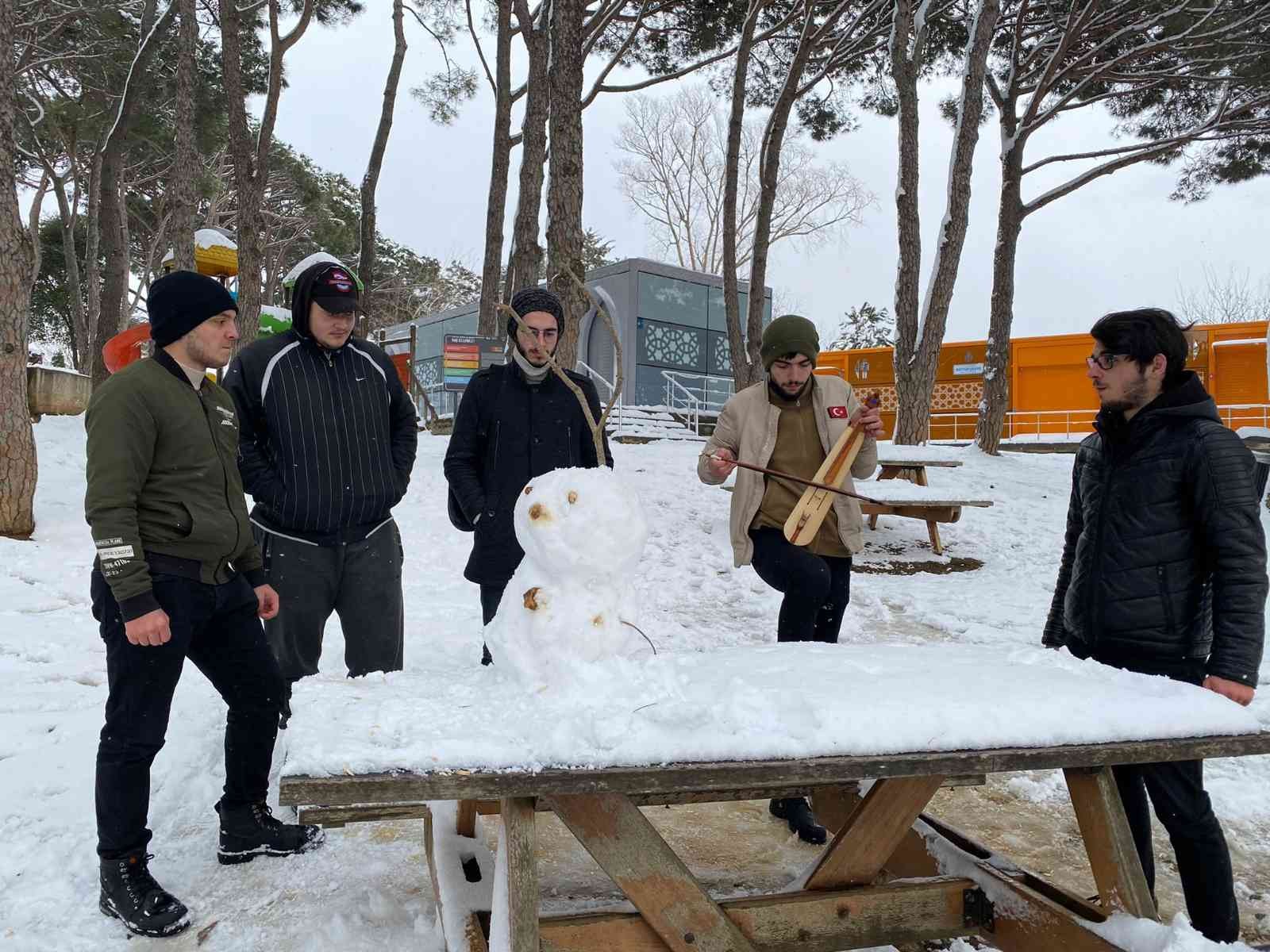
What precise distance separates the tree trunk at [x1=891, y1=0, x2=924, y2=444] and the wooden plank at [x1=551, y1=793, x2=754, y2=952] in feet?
29.8

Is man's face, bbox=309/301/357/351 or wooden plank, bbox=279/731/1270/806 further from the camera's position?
man's face, bbox=309/301/357/351

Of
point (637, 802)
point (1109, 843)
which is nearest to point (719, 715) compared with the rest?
point (637, 802)

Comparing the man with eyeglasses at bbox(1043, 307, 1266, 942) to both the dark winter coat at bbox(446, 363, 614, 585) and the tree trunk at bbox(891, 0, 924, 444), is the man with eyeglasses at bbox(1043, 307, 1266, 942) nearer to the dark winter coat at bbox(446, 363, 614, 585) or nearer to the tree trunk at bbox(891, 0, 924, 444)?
the dark winter coat at bbox(446, 363, 614, 585)

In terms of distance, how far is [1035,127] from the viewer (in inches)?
508

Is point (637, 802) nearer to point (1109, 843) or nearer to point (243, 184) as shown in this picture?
point (1109, 843)

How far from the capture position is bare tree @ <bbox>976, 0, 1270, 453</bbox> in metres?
12.1

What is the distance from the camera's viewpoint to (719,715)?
1.68 m

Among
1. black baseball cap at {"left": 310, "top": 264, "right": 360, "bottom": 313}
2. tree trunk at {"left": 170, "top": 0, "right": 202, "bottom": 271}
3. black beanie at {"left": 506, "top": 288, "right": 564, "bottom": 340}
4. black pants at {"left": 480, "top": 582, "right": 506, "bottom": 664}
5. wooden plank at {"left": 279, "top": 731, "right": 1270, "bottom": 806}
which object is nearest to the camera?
wooden plank at {"left": 279, "top": 731, "right": 1270, "bottom": 806}

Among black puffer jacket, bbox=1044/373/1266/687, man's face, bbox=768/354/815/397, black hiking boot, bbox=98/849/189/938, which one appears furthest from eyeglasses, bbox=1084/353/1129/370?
black hiking boot, bbox=98/849/189/938

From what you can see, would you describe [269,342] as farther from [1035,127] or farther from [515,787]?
[1035,127]

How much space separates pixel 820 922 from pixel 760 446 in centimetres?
180

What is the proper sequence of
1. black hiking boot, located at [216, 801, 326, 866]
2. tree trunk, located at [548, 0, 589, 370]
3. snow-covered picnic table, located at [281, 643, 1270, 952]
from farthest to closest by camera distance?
tree trunk, located at [548, 0, 589, 370]
black hiking boot, located at [216, 801, 326, 866]
snow-covered picnic table, located at [281, 643, 1270, 952]

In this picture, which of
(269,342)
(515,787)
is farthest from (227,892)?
(269,342)

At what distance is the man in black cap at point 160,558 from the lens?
222 cm
